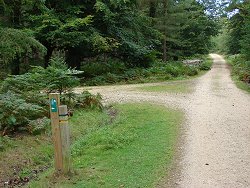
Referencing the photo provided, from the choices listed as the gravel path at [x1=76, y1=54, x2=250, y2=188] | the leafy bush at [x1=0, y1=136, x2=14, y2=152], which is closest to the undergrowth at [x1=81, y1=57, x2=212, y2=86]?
the gravel path at [x1=76, y1=54, x2=250, y2=188]

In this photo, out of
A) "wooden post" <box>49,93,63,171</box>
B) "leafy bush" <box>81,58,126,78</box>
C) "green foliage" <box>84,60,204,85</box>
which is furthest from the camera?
"leafy bush" <box>81,58,126,78</box>

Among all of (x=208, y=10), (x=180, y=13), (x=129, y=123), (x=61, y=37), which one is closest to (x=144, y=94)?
(x=129, y=123)

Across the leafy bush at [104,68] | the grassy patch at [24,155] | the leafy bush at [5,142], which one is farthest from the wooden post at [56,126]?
the leafy bush at [104,68]

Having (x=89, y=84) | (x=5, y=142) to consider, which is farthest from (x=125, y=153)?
(x=89, y=84)

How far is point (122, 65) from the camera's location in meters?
25.1

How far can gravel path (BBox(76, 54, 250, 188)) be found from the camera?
18.2 feet

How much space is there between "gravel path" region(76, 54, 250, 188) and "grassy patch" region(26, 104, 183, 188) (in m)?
0.36

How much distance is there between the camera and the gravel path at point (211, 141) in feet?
18.2

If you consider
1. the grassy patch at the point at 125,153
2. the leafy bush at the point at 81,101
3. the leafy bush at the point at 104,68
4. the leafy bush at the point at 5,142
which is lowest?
the grassy patch at the point at 125,153

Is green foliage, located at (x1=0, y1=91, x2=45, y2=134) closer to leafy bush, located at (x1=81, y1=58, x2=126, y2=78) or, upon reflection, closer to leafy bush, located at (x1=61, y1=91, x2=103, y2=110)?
leafy bush, located at (x1=61, y1=91, x2=103, y2=110)

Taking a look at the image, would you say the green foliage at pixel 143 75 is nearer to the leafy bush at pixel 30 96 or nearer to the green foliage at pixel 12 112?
the leafy bush at pixel 30 96

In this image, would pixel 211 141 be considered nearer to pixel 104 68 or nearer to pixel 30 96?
pixel 30 96

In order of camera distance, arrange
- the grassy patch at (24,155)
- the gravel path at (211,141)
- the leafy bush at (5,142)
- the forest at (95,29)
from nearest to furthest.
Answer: the gravel path at (211,141)
the grassy patch at (24,155)
the leafy bush at (5,142)
the forest at (95,29)

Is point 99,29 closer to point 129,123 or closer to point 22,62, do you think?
point 22,62
